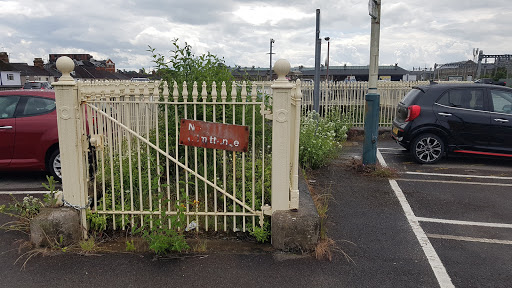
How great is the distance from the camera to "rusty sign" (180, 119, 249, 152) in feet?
13.1

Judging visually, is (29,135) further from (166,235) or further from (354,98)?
(354,98)

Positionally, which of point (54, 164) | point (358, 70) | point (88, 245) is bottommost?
point (88, 245)

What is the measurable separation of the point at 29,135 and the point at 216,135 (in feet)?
13.4

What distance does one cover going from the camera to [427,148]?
802 centimetres

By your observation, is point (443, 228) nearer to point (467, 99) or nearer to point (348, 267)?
point (348, 267)

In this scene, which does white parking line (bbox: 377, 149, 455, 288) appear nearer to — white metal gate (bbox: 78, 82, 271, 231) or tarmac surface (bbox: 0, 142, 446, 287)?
tarmac surface (bbox: 0, 142, 446, 287)

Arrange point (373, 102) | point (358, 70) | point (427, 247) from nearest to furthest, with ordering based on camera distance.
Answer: point (427, 247), point (373, 102), point (358, 70)

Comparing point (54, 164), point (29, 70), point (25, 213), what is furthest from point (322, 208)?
point (29, 70)

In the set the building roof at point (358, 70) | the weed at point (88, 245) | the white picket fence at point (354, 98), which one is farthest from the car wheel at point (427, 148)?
the building roof at point (358, 70)

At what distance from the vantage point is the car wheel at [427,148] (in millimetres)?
7955

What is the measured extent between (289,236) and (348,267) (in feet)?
2.06

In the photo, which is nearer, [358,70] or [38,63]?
[38,63]

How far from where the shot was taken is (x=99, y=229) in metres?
4.23

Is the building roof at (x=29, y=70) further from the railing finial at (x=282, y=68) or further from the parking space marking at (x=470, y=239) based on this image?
the parking space marking at (x=470, y=239)
